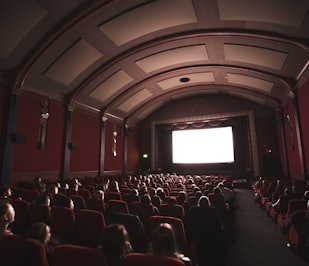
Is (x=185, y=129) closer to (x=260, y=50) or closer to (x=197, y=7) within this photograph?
(x=260, y=50)

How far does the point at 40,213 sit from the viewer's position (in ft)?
10.6

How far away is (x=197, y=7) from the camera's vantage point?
707 cm

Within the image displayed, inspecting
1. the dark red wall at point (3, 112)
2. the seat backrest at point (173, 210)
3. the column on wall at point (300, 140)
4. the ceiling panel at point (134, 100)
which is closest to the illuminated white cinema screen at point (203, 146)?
the ceiling panel at point (134, 100)

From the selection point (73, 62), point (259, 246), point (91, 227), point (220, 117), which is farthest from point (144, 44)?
point (220, 117)

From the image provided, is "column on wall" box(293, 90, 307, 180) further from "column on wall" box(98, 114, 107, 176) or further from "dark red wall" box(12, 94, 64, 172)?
"dark red wall" box(12, 94, 64, 172)

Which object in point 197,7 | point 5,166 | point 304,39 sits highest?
point 197,7

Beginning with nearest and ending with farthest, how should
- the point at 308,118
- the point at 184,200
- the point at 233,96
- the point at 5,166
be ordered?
the point at 184,200 → the point at 5,166 → the point at 308,118 → the point at 233,96

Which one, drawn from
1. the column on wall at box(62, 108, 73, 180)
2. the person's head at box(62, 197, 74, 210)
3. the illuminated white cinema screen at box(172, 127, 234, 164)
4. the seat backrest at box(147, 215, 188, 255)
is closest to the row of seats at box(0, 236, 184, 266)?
the seat backrest at box(147, 215, 188, 255)

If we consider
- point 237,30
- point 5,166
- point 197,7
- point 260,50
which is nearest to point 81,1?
point 197,7

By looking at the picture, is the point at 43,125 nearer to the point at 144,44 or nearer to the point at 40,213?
the point at 144,44

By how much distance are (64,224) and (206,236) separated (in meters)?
2.13

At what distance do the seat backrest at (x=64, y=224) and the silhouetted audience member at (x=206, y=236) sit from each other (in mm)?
1734

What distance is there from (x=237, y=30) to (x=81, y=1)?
19.2ft

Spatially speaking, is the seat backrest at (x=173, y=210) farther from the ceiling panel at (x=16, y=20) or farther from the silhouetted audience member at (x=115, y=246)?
the ceiling panel at (x=16, y=20)
